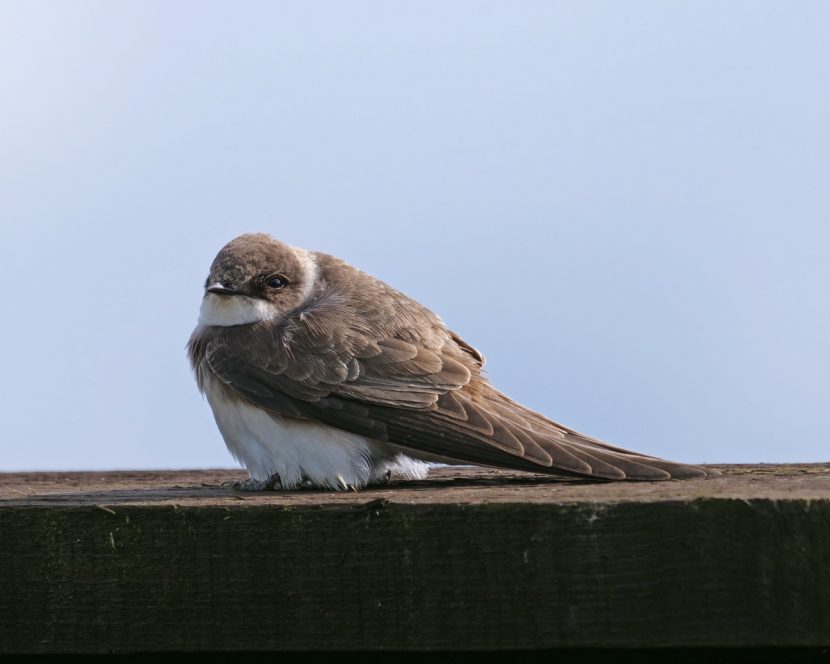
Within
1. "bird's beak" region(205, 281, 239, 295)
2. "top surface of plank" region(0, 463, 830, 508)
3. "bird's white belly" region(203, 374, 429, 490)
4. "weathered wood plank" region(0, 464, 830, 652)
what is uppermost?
"bird's beak" region(205, 281, 239, 295)

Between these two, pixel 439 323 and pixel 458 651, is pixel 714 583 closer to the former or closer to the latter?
pixel 458 651

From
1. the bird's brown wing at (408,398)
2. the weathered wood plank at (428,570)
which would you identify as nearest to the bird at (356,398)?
the bird's brown wing at (408,398)

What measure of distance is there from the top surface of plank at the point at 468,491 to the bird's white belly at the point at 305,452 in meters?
0.10

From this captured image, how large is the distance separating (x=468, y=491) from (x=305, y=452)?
0.97 m

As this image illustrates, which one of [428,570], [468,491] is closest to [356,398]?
[468,491]

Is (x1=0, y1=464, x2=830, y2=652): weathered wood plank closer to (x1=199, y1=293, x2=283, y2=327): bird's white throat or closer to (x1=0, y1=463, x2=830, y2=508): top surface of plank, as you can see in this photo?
(x1=0, y1=463, x2=830, y2=508): top surface of plank

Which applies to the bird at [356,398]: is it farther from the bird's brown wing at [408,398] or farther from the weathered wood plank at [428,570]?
the weathered wood plank at [428,570]

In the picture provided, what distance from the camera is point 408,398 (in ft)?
14.5

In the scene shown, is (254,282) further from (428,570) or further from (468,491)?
(428,570)

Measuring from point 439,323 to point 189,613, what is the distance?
1982mm

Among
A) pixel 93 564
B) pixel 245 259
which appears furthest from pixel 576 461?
pixel 245 259

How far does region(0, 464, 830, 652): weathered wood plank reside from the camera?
302cm

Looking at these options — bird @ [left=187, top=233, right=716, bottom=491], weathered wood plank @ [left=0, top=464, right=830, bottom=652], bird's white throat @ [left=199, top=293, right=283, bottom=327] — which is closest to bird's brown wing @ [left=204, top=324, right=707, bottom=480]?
bird @ [left=187, top=233, right=716, bottom=491]

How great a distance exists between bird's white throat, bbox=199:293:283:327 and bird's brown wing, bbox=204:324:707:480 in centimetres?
13
